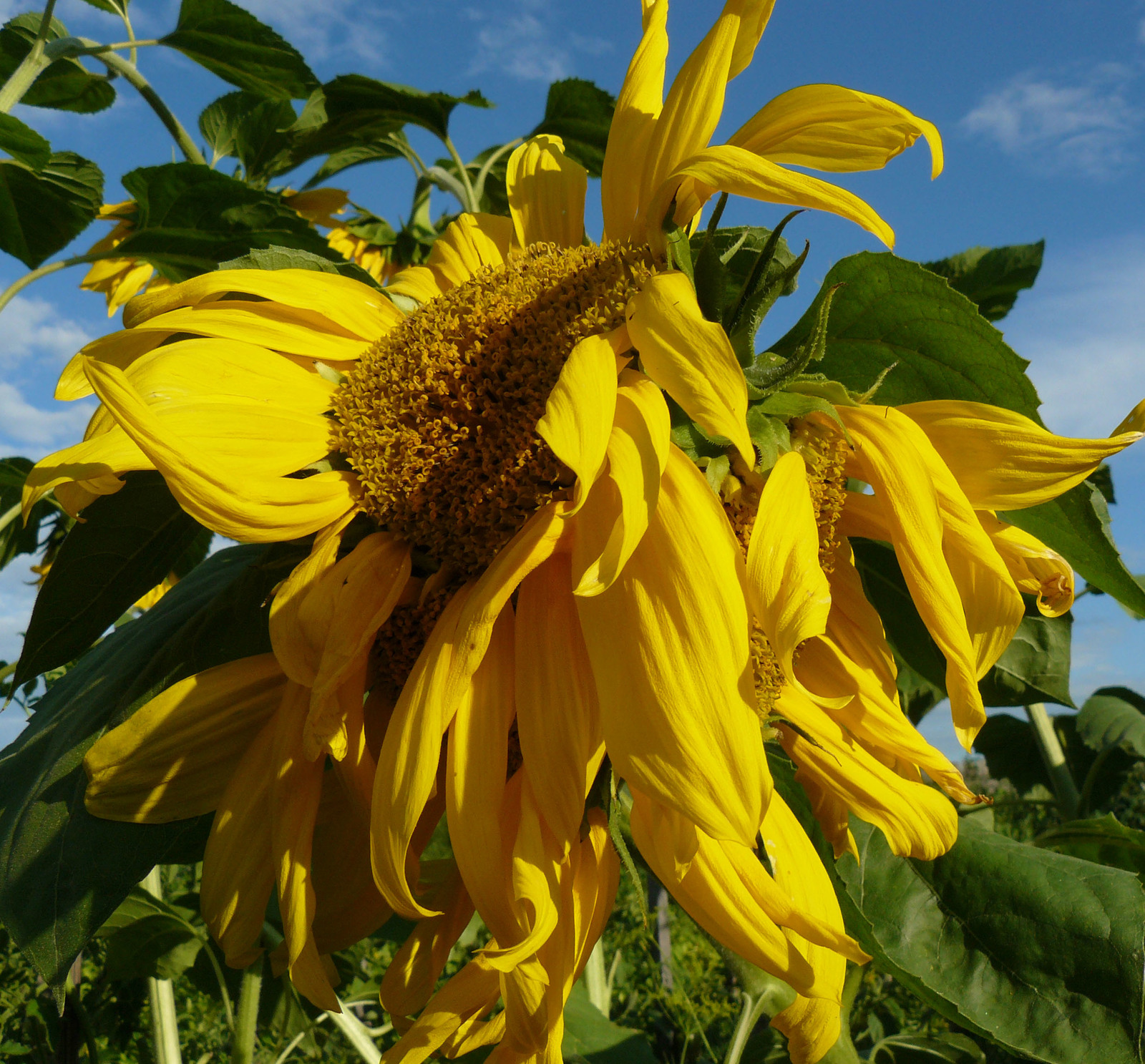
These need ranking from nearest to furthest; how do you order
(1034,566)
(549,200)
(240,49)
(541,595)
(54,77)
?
(541,595) < (1034,566) < (549,200) < (240,49) < (54,77)

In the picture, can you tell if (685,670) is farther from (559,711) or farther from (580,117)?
(580,117)

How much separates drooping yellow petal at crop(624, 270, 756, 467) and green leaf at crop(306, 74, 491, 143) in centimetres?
160

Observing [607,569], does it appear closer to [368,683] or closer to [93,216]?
[368,683]

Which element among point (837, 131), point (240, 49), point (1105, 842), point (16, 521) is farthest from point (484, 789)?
point (16, 521)

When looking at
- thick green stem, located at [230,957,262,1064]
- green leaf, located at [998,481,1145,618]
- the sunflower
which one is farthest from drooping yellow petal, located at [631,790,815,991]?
thick green stem, located at [230,957,262,1064]

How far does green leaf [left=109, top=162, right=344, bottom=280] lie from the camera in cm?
166

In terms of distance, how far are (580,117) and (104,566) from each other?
1565 mm

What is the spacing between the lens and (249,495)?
0.82m

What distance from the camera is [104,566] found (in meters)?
1.09

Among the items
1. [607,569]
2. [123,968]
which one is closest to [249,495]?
[607,569]

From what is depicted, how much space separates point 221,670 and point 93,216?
1.46 m

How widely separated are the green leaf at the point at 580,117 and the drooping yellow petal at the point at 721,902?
65.3 inches

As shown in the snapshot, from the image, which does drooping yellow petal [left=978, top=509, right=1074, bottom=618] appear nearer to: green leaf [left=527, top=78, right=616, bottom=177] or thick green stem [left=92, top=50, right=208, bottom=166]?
green leaf [left=527, top=78, right=616, bottom=177]

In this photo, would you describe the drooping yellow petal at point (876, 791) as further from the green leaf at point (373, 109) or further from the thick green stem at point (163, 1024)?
the thick green stem at point (163, 1024)
